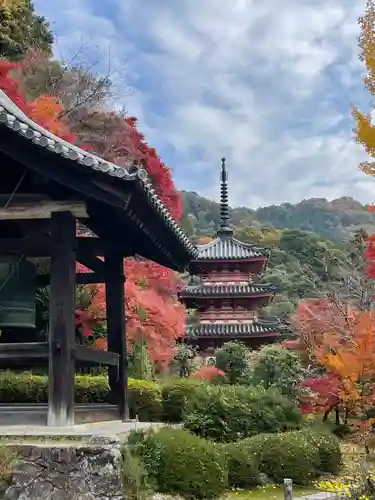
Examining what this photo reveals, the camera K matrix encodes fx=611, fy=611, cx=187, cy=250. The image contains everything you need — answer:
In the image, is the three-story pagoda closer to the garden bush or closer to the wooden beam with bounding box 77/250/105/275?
the garden bush

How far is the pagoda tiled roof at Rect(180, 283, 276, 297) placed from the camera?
28812mm

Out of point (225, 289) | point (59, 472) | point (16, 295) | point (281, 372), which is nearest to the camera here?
point (59, 472)

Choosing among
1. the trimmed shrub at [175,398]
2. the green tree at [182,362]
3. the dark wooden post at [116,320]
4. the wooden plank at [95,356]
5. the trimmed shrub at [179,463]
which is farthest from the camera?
the green tree at [182,362]

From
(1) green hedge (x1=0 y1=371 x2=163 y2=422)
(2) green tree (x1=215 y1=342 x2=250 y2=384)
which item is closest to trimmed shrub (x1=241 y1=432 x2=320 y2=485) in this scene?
(1) green hedge (x1=0 y1=371 x2=163 y2=422)

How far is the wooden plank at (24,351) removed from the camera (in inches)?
234

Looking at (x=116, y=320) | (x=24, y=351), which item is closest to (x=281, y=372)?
(x=116, y=320)

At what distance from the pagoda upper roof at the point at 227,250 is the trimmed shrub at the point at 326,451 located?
17.5 metres

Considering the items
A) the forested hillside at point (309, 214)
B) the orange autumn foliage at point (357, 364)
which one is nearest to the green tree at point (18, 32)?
the orange autumn foliage at point (357, 364)

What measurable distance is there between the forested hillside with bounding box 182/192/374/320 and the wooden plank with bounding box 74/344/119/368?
19405 millimetres

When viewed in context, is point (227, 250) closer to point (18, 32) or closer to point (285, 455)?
point (18, 32)

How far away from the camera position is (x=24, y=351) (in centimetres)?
599

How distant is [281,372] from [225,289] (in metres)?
9.62

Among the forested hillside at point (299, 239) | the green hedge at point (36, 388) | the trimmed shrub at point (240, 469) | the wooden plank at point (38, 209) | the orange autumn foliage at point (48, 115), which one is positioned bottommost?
the trimmed shrub at point (240, 469)

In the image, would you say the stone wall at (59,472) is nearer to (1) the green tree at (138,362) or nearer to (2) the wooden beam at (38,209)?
(2) the wooden beam at (38,209)
